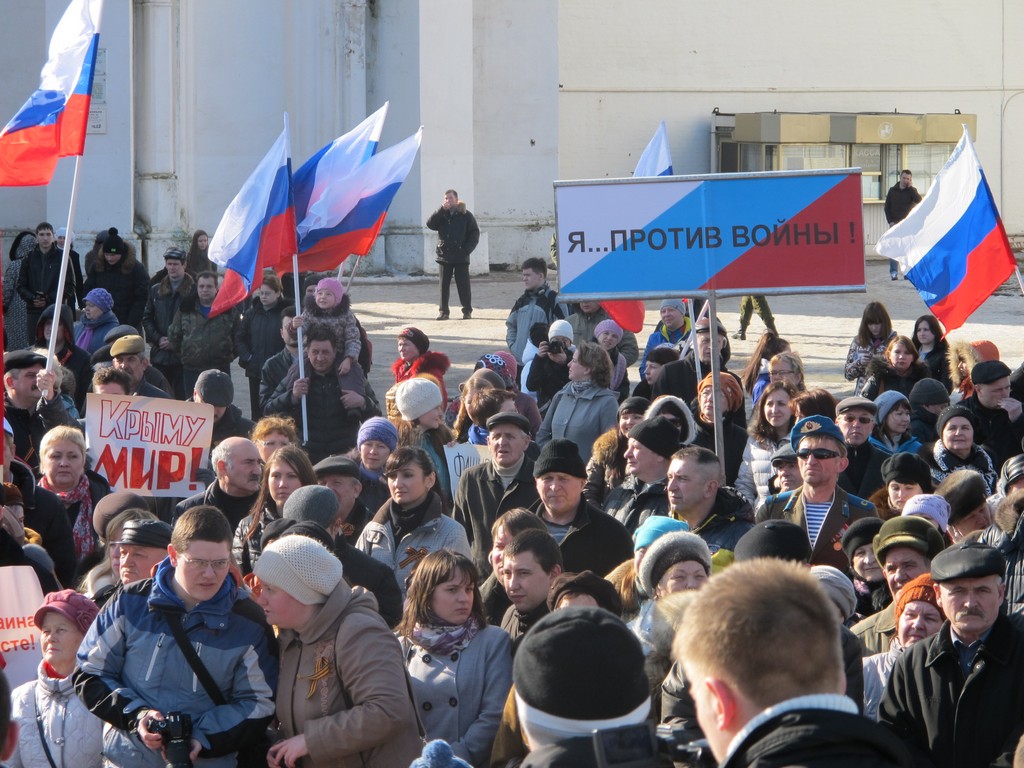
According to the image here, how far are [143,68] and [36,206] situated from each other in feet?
8.37

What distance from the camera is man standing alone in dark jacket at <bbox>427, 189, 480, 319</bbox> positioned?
2089cm

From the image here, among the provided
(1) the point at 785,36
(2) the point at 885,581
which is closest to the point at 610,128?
(1) the point at 785,36

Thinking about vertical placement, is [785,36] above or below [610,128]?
above

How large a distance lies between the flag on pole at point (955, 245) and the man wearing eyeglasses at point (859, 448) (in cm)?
110

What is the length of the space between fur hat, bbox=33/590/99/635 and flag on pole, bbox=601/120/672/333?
7.56 m

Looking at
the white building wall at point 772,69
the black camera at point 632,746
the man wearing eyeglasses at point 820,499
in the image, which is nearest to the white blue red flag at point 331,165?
the man wearing eyeglasses at point 820,499

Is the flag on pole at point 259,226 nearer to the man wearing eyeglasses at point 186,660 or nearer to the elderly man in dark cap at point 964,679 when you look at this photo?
the man wearing eyeglasses at point 186,660

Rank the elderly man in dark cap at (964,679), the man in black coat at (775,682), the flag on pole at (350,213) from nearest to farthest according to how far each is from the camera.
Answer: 1. the man in black coat at (775,682)
2. the elderly man in dark cap at (964,679)
3. the flag on pole at (350,213)

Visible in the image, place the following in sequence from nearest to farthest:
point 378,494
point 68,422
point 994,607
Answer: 1. point 994,607
2. point 378,494
3. point 68,422

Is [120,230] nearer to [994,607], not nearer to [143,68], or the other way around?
[143,68]

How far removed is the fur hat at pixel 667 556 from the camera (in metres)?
5.33

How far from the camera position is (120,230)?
72.1 ft

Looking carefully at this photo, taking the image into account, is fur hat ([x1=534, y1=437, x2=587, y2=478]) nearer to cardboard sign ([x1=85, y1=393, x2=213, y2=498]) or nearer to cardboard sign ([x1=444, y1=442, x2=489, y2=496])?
cardboard sign ([x1=444, y1=442, x2=489, y2=496])

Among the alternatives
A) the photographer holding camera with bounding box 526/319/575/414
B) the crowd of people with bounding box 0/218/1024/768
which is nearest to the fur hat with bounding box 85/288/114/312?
the crowd of people with bounding box 0/218/1024/768
